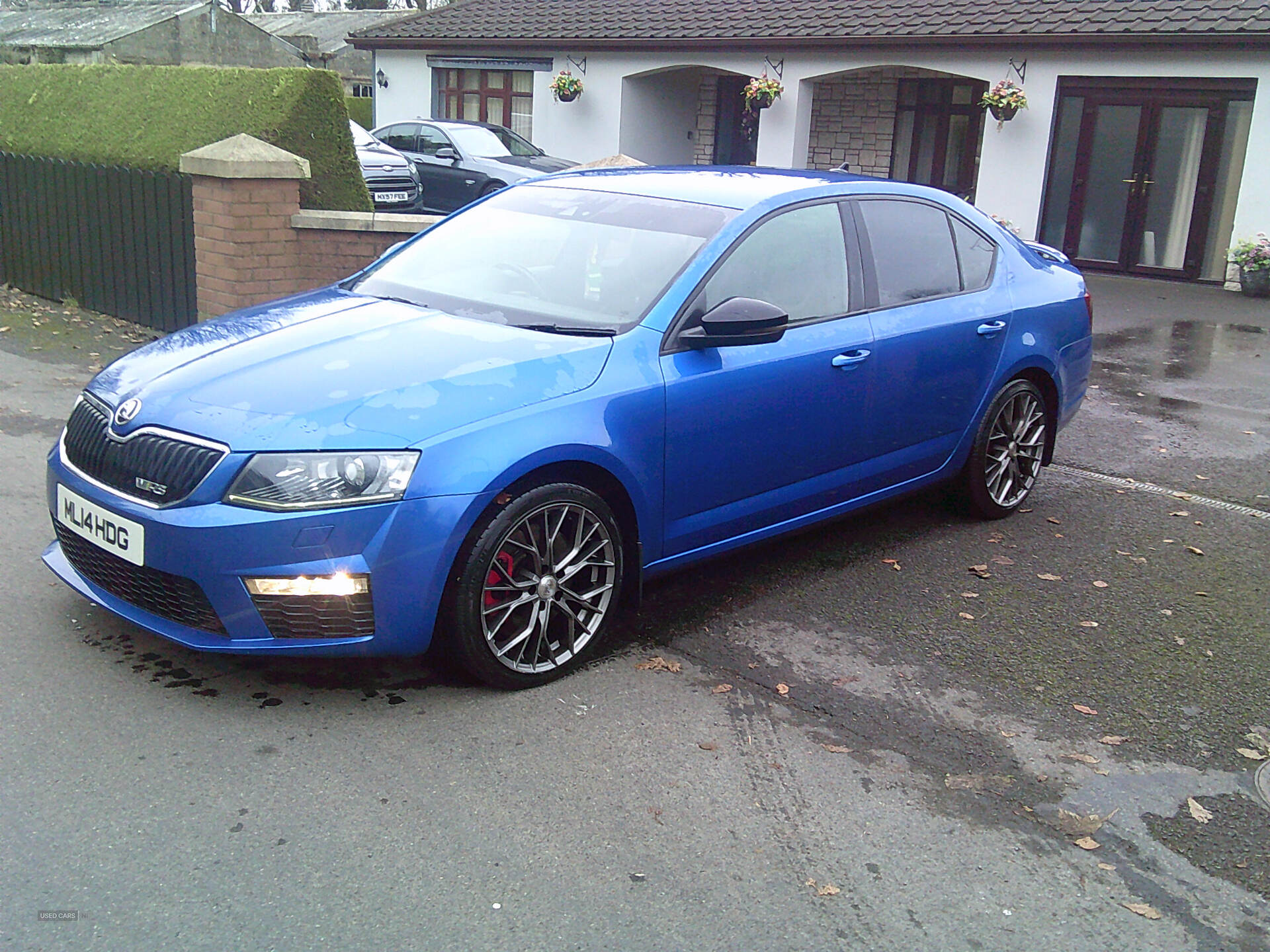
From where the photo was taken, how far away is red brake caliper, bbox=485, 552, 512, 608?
3965 millimetres

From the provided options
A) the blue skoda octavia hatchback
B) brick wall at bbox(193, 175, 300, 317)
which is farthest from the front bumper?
brick wall at bbox(193, 175, 300, 317)

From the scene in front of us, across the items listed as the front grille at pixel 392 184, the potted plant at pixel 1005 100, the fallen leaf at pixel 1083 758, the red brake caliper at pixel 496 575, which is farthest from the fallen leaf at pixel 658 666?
the potted plant at pixel 1005 100

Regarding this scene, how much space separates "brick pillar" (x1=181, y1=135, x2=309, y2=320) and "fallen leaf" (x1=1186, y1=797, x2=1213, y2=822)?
678 cm

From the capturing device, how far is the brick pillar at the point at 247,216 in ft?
27.8

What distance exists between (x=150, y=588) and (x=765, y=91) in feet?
61.1

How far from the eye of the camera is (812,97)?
21016 mm

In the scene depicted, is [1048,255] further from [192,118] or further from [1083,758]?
[192,118]

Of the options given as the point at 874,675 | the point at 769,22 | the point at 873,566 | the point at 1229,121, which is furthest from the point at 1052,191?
the point at 874,675

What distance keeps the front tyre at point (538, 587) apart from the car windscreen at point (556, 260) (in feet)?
2.51

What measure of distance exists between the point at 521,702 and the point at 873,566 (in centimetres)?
215

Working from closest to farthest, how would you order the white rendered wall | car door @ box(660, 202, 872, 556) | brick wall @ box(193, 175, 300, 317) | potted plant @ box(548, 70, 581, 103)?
car door @ box(660, 202, 872, 556), brick wall @ box(193, 175, 300, 317), the white rendered wall, potted plant @ box(548, 70, 581, 103)

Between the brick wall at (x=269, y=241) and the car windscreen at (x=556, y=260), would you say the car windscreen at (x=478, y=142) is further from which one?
the car windscreen at (x=556, y=260)

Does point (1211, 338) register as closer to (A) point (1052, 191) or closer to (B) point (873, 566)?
(A) point (1052, 191)

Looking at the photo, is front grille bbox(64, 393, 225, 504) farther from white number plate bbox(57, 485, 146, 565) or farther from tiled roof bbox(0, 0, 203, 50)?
tiled roof bbox(0, 0, 203, 50)
